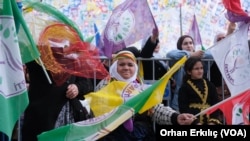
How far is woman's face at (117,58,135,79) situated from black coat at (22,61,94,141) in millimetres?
588

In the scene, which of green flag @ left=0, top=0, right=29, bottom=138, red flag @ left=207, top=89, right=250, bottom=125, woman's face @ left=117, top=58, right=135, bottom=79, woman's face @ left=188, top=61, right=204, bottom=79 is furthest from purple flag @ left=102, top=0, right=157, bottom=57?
green flag @ left=0, top=0, right=29, bottom=138

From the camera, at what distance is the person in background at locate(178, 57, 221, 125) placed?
5.41m

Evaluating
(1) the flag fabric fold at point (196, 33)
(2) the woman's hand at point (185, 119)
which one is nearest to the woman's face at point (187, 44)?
(1) the flag fabric fold at point (196, 33)

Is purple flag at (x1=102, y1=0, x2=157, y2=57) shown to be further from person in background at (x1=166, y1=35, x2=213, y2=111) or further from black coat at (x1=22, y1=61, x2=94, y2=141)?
black coat at (x1=22, y1=61, x2=94, y2=141)

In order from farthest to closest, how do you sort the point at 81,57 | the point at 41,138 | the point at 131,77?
the point at 131,77 → the point at 81,57 → the point at 41,138

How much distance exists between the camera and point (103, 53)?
6238 mm

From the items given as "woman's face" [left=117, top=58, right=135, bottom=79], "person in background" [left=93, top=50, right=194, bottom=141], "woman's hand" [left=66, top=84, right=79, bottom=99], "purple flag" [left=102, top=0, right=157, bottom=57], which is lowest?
"person in background" [left=93, top=50, right=194, bottom=141]

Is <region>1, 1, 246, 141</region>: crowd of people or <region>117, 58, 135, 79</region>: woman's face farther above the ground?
<region>117, 58, 135, 79</region>: woman's face

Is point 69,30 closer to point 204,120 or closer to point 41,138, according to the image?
point 41,138

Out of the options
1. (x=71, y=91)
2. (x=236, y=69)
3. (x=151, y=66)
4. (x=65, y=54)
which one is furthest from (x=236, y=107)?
(x=65, y=54)

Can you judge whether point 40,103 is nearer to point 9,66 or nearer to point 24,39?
point 24,39

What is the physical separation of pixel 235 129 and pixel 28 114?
5.84 feet

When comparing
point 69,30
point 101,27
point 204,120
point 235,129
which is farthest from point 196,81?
point 101,27

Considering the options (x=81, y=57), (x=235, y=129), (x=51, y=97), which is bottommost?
(x=235, y=129)
